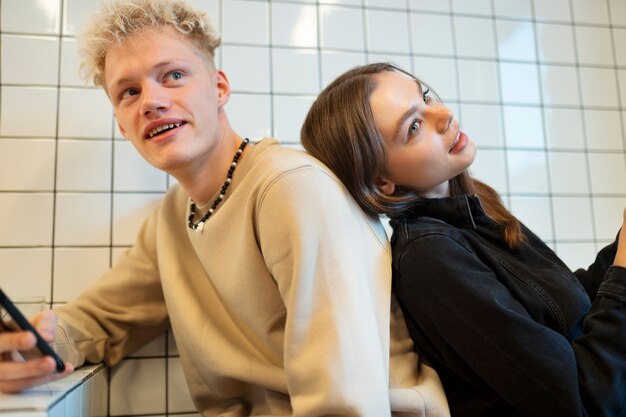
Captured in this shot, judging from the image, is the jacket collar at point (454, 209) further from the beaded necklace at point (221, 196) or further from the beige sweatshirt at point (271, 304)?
the beaded necklace at point (221, 196)

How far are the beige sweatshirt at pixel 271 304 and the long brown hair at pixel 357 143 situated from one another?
56mm

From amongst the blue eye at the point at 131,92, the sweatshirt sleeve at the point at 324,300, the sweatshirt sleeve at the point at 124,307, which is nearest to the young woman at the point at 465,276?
the sweatshirt sleeve at the point at 324,300

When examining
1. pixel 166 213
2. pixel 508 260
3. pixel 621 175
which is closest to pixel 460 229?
pixel 508 260

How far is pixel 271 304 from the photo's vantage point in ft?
3.00

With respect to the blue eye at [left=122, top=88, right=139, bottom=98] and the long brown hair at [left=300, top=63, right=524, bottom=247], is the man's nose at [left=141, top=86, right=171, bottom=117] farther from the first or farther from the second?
the long brown hair at [left=300, top=63, right=524, bottom=247]

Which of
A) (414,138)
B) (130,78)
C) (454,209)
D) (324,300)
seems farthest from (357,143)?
(130,78)

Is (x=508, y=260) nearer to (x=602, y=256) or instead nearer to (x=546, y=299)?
(x=546, y=299)

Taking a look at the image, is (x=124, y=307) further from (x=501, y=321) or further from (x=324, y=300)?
(x=501, y=321)

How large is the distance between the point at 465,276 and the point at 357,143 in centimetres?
30

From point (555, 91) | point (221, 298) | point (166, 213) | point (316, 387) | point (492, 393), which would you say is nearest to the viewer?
point (316, 387)

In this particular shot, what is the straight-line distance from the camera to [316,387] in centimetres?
75

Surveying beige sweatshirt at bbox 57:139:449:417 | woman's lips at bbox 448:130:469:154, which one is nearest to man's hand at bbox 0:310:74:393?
beige sweatshirt at bbox 57:139:449:417

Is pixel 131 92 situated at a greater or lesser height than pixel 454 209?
greater

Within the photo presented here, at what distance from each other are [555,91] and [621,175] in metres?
0.32
